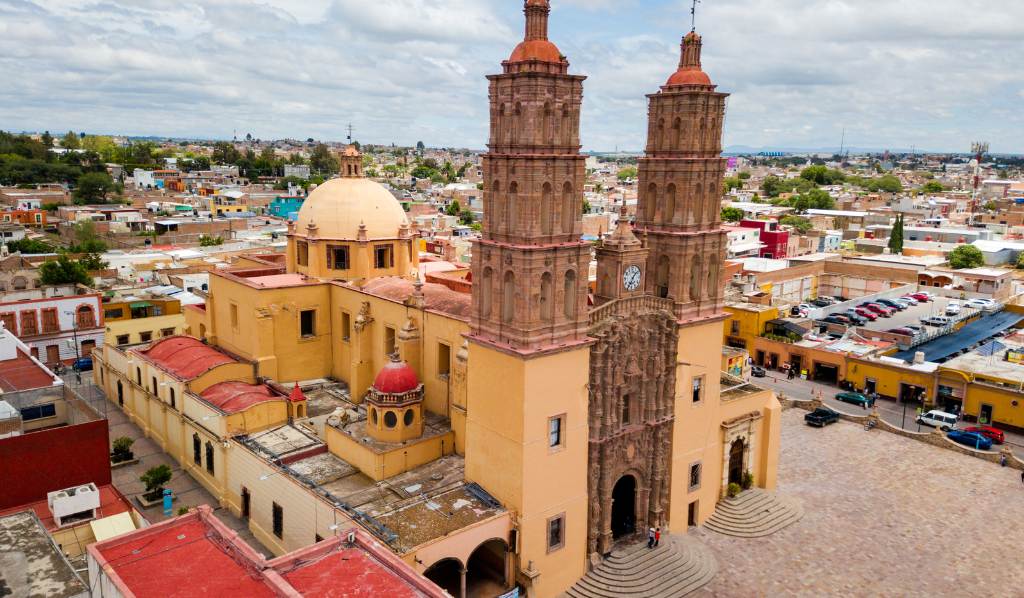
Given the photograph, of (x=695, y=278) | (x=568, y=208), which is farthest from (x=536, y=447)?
(x=695, y=278)

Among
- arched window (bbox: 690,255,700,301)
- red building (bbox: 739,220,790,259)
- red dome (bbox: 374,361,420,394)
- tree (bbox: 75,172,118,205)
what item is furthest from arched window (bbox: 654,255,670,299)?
tree (bbox: 75,172,118,205)

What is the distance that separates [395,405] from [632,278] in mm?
9893

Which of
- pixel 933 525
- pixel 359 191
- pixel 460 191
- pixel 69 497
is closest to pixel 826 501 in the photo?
pixel 933 525

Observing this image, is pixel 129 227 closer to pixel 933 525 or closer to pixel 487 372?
pixel 487 372

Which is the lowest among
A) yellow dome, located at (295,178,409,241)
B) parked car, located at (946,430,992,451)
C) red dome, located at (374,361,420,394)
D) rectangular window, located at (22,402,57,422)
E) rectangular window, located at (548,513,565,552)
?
parked car, located at (946,430,992,451)

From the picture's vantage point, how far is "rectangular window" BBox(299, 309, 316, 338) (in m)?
35.8

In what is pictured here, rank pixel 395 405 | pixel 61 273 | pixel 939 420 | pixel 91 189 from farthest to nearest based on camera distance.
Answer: pixel 91 189
pixel 61 273
pixel 939 420
pixel 395 405

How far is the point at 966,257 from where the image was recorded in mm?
74750

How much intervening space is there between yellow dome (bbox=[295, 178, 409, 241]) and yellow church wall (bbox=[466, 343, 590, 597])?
13466 millimetres

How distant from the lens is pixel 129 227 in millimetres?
82312

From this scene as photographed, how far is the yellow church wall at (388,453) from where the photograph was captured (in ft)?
87.2

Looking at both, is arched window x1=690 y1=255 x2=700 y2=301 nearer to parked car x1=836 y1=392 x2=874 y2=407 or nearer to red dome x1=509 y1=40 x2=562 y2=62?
red dome x1=509 y1=40 x2=562 y2=62

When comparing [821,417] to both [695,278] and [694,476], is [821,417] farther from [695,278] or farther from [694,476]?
[695,278]

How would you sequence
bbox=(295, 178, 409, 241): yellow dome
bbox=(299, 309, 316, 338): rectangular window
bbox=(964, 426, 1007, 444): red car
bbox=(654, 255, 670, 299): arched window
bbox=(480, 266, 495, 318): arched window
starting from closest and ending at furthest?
bbox=(480, 266, 495, 318): arched window, bbox=(654, 255, 670, 299): arched window, bbox=(299, 309, 316, 338): rectangular window, bbox=(295, 178, 409, 241): yellow dome, bbox=(964, 426, 1007, 444): red car
